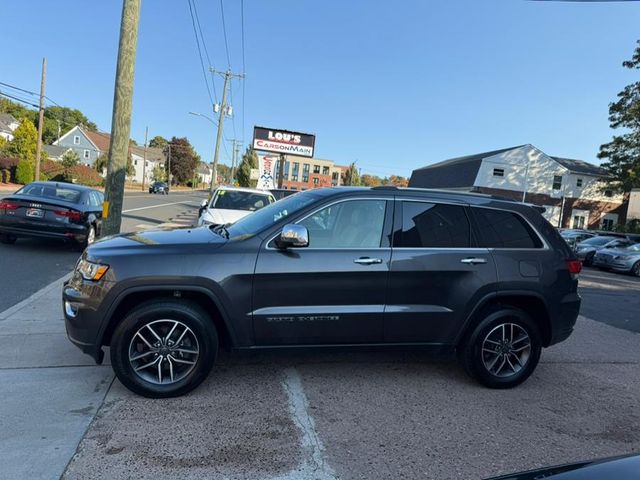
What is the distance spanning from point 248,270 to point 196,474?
1.54 m

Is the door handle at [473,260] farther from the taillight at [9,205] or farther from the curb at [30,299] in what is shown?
the taillight at [9,205]

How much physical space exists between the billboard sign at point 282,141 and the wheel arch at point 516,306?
2224 cm

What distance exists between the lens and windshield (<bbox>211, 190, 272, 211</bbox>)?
11922 millimetres

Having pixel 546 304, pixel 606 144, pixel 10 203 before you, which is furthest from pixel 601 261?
pixel 606 144

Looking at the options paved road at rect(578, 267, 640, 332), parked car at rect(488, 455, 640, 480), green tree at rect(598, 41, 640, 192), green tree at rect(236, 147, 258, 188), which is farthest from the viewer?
green tree at rect(236, 147, 258, 188)

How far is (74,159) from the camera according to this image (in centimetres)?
5344

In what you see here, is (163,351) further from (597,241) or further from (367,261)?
(597,241)

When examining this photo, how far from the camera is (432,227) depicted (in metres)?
4.34

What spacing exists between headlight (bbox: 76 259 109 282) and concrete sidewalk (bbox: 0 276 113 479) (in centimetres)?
99

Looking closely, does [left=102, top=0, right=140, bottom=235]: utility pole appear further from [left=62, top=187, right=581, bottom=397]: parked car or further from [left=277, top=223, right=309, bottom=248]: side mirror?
[left=277, top=223, right=309, bottom=248]: side mirror

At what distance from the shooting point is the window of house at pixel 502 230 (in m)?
4.46

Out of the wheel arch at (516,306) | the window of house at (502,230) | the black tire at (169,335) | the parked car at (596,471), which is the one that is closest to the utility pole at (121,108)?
the black tire at (169,335)

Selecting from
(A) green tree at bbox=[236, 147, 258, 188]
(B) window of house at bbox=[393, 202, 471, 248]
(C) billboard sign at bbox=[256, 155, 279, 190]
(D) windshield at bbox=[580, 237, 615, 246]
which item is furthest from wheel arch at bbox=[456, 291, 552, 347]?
(A) green tree at bbox=[236, 147, 258, 188]

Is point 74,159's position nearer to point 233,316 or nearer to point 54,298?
point 54,298
